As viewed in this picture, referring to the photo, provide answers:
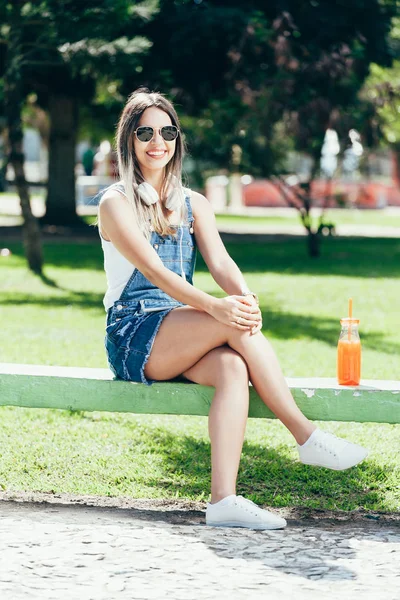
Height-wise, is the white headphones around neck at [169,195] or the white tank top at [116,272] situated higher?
the white headphones around neck at [169,195]

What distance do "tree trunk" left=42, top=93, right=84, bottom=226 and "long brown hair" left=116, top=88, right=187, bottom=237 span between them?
1675 centimetres

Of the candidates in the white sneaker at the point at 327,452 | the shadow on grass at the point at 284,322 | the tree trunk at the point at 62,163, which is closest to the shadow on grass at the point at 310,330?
the shadow on grass at the point at 284,322

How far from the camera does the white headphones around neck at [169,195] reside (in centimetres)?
446

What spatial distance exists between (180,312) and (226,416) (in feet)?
1.66

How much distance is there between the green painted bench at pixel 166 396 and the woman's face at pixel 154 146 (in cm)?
91

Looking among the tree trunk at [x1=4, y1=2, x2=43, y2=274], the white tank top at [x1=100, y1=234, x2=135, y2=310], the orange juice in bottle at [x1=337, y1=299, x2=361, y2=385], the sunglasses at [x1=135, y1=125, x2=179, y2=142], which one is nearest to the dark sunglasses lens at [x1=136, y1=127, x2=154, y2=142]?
the sunglasses at [x1=135, y1=125, x2=179, y2=142]

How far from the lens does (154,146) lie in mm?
4516

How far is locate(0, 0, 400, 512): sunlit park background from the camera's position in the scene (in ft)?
16.5

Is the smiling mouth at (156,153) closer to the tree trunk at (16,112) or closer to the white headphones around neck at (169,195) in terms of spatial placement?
the white headphones around neck at (169,195)

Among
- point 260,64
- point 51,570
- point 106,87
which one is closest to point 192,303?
point 51,570

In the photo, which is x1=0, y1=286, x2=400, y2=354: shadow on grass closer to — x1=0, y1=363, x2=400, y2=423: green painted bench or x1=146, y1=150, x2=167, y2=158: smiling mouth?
x1=0, y1=363, x2=400, y2=423: green painted bench

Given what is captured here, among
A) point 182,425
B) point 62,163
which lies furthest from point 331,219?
point 182,425

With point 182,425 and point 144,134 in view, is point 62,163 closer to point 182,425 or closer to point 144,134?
point 182,425

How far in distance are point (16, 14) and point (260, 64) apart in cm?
546
